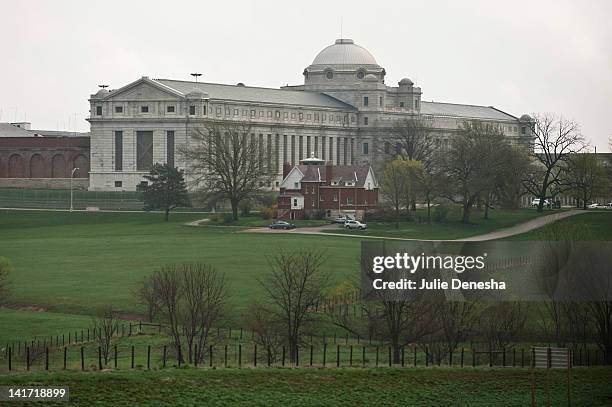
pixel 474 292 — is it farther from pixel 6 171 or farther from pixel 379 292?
pixel 6 171

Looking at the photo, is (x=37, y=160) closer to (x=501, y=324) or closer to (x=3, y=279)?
(x=3, y=279)

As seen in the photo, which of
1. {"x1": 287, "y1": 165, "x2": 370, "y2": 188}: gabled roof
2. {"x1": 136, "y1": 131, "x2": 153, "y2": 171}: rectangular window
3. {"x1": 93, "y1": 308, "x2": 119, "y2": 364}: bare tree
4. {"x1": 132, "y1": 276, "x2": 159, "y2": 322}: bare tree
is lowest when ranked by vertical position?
{"x1": 93, "y1": 308, "x2": 119, "y2": 364}: bare tree

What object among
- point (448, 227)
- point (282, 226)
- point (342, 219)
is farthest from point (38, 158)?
point (448, 227)

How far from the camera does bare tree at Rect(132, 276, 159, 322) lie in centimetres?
7094

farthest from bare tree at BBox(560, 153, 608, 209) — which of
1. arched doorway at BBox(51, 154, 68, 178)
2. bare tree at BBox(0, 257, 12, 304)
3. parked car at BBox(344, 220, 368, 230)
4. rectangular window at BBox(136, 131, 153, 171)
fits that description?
bare tree at BBox(0, 257, 12, 304)

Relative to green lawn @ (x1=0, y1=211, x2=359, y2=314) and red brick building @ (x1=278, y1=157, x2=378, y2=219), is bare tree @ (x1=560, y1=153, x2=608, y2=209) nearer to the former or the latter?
red brick building @ (x1=278, y1=157, x2=378, y2=219)

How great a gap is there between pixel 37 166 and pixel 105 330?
110m

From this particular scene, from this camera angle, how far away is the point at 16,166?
557 ft

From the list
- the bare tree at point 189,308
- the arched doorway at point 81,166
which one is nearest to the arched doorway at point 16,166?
the arched doorway at point 81,166

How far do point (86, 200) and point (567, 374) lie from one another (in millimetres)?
99320

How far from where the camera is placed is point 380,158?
Answer: 610ft

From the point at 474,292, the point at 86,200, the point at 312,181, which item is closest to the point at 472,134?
the point at 312,181

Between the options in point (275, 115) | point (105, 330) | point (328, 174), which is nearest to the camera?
point (105, 330)

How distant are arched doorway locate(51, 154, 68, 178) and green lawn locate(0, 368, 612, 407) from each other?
11706 cm
